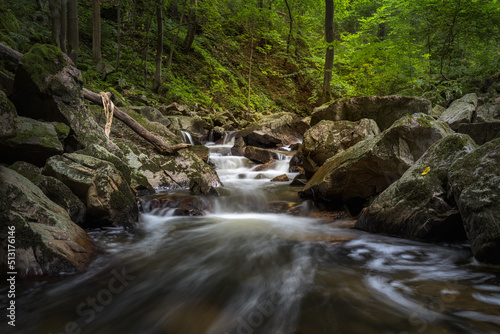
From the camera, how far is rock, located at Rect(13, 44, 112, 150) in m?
5.17

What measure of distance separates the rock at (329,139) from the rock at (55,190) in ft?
18.3

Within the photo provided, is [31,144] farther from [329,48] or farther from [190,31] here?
[190,31]

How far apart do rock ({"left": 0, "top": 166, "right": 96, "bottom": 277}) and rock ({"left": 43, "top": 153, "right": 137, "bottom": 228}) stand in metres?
0.82

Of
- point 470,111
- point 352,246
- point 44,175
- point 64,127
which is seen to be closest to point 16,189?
point 44,175

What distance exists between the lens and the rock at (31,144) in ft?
13.8

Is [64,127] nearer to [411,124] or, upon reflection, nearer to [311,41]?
[411,124]

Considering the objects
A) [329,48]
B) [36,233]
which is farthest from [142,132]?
[329,48]

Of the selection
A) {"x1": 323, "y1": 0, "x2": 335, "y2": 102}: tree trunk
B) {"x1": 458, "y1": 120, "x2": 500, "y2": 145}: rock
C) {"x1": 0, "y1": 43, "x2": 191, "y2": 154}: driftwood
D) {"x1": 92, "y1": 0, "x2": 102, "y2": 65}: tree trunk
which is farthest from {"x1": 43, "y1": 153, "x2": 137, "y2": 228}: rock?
{"x1": 92, "y1": 0, "x2": 102, "y2": 65}: tree trunk

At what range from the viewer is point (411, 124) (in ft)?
16.2

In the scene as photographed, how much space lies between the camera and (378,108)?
8.88 m

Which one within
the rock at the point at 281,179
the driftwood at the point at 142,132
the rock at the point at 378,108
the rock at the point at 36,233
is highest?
the rock at the point at 378,108

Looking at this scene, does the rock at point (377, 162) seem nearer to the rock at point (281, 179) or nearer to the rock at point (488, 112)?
the rock at point (281, 179)

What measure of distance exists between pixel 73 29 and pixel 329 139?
1011cm

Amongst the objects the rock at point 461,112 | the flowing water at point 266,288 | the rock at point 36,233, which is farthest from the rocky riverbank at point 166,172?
the rock at point 461,112
